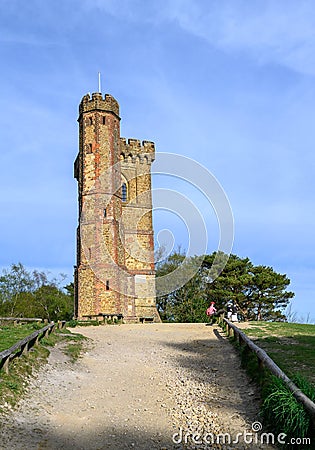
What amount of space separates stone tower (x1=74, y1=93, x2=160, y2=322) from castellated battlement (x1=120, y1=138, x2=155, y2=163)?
233 cm

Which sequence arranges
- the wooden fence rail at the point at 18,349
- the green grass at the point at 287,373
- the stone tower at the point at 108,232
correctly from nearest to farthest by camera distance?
1. the green grass at the point at 287,373
2. the wooden fence rail at the point at 18,349
3. the stone tower at the point at 108,232

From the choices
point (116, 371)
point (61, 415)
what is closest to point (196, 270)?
point (116, 371)

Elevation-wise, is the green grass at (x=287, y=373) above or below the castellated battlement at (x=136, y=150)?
below

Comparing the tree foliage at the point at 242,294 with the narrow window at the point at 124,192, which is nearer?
the narrow window at the point at 124,192

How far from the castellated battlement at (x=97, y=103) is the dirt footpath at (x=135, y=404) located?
21.2 m

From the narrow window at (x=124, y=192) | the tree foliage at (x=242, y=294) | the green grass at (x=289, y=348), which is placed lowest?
the green grass at (x=289, y=348)

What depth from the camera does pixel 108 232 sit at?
29.0 m

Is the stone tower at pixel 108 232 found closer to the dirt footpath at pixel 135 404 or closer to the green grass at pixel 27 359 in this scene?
the green grass at pixel 27 359

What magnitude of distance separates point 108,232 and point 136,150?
10.1 metres

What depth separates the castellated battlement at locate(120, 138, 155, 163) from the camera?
36469 mm

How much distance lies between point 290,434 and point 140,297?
26550mm

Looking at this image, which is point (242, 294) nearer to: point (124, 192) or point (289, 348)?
point (124, 192)

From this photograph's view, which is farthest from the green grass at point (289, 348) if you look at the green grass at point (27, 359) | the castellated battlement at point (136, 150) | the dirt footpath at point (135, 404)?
the castellated battlement at point (136, 150)

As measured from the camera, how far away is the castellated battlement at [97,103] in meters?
31.2
